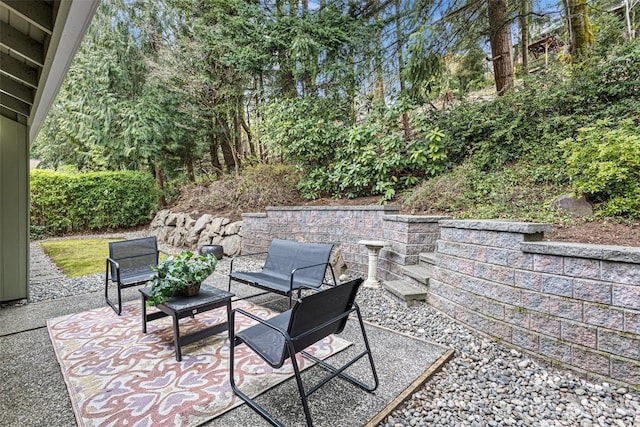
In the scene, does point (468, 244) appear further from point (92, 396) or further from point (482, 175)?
point (92, 396)

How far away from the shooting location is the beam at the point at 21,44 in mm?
2320

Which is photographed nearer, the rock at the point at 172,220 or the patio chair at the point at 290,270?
the patio chair at the point at 290,270

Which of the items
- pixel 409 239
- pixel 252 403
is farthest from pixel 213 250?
pixel 252 403

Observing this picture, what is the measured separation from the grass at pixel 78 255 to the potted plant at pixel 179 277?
362 cm

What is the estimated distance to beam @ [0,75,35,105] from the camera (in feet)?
9.89

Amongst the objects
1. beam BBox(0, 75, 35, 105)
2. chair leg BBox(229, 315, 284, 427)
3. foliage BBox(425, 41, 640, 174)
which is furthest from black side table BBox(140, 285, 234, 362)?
foliage BBox(425, 41, 640, 174)

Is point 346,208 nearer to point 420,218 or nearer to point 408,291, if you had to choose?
point 420,218

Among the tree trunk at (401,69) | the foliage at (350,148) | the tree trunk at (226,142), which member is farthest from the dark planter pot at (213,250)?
the tree trunk at (401,69)

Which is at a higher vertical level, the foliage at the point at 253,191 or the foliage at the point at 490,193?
the foliage at the point at 253,191

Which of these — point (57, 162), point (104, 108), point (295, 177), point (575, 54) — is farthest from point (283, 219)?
point (57, 162)

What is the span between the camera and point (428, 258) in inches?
140

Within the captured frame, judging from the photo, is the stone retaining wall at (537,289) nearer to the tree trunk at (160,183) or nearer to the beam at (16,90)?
the beam at (16,90)

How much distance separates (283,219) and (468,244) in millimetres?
3648

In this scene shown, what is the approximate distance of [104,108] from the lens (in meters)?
9.12
